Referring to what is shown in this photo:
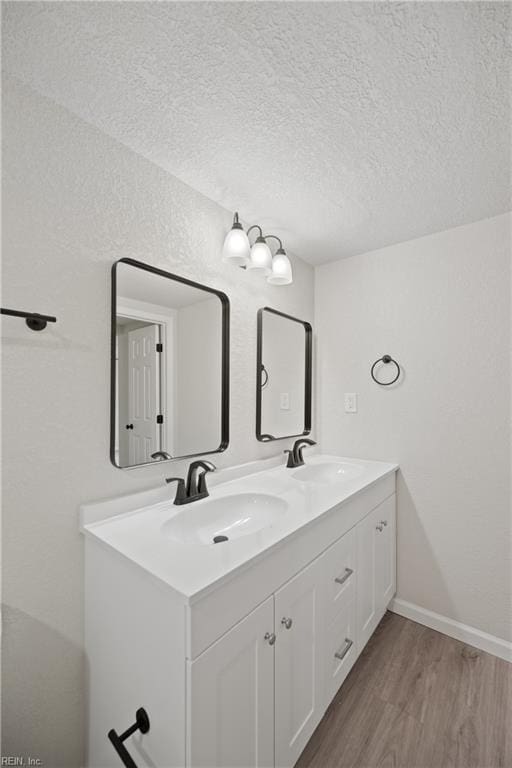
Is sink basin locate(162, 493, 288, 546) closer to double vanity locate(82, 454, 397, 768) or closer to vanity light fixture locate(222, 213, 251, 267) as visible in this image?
double vanity locate(82, 454, 397, 768)

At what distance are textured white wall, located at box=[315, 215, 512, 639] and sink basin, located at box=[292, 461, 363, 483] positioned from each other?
0.66 feet

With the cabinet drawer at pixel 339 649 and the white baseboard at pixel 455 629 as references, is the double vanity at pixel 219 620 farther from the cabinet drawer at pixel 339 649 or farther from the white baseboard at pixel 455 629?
the white baseboard at pixel 455 629

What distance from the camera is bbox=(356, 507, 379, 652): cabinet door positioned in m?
1.55

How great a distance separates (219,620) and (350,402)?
162 cm

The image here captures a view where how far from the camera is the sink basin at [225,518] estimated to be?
1.21 meters

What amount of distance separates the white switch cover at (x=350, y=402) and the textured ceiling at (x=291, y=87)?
3.74ft

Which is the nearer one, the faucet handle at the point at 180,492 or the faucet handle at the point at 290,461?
the faucet handle at the point at 180,492

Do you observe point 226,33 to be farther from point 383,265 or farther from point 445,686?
point 445,686

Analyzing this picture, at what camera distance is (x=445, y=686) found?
151 centimetres

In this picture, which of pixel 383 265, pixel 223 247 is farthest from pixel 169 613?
pixel 383 265

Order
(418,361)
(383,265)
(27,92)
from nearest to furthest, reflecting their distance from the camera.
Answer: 1. (27,92)
2. (418,361)
3. (383,265)

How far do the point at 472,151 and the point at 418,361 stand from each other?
1012 millimetres

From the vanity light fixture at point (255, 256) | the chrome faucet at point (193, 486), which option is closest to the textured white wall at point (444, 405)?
the vanity light fixture at point (255, 256)

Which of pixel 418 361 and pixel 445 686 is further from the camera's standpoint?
pixel 418 361
